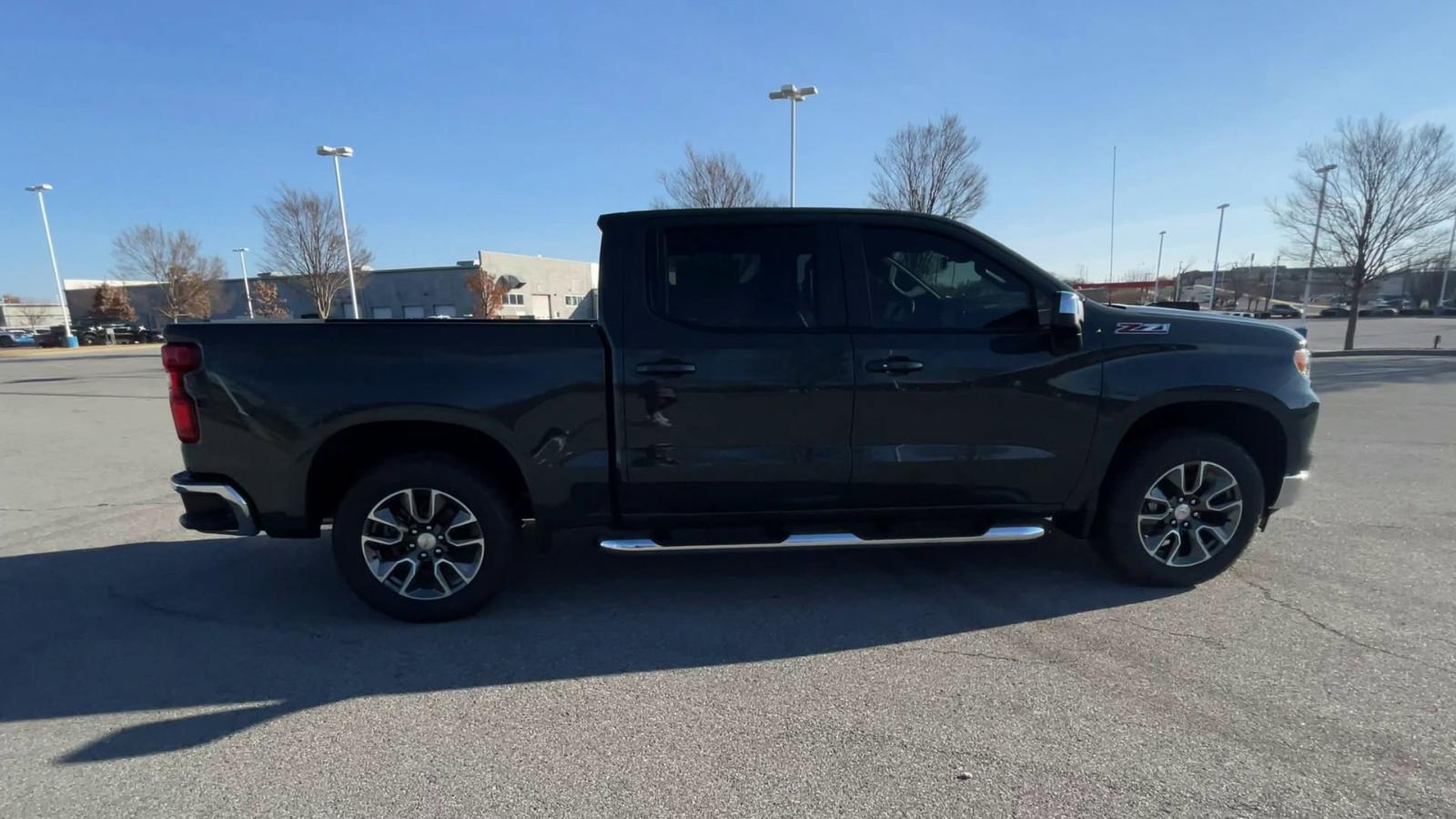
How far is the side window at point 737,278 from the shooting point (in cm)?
359

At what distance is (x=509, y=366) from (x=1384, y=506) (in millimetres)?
6389

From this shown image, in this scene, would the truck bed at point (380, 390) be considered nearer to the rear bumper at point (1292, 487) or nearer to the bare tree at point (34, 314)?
the rear bumper at point (1292, 487)

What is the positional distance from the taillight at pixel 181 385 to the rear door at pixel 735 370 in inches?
80.0

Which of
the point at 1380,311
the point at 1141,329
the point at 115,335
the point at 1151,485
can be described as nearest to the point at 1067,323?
the point at 1141,329

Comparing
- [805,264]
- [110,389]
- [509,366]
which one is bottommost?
[110,389]

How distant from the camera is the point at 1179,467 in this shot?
3.79 meters

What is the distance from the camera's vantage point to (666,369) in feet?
11.4

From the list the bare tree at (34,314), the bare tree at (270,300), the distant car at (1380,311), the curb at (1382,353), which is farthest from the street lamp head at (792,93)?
the bare tree at (34,314)

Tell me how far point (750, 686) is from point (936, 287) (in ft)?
7.11

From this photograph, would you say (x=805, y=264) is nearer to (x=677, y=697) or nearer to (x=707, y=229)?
(x=707, y=229)

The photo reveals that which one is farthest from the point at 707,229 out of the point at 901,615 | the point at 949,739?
the point at 949,739

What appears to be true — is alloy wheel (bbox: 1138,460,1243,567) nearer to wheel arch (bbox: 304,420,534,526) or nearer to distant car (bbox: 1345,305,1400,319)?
wheel arch (bbox: 304,420,534,526)

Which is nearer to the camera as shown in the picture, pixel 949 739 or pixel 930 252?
pixel 949 739

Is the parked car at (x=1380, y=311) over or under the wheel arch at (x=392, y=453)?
under
